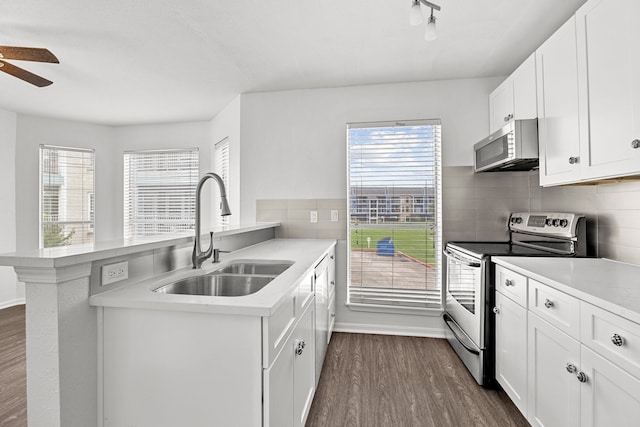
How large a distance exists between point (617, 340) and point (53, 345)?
1896mm

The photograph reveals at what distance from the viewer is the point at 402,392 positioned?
207 centimetres

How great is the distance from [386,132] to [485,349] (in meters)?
2.01

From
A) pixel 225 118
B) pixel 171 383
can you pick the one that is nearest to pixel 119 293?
pixel 171 383

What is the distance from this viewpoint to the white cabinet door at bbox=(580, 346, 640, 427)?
1021 millimetres

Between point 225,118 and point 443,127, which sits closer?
point 443,127

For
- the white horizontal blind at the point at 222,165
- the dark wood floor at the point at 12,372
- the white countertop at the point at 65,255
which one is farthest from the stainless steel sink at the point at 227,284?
the white horizontal blind at the point at 222,165

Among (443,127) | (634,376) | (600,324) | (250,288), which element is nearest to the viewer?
(634,376)

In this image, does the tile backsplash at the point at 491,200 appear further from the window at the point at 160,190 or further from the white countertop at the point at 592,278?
the window at the point at 160,190

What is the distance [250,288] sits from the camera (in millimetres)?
1675

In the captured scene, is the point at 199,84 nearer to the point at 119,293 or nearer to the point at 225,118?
the point at 225,118

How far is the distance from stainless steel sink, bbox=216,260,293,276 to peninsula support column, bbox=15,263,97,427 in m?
0.91

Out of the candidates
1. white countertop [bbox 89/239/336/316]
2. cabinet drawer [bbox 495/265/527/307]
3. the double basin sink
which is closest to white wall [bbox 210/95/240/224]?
the double basin sink

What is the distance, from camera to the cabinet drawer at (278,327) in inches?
40.5

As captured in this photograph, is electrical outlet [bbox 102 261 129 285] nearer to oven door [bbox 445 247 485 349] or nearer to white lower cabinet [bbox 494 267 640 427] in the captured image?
white lower cabinet [bbox 494 267 640 427]
